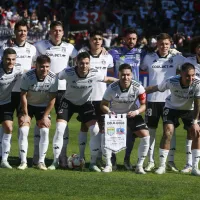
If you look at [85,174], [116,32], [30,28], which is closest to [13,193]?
[85,174]

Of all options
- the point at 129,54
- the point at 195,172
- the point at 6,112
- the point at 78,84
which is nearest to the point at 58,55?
the point at 78,84

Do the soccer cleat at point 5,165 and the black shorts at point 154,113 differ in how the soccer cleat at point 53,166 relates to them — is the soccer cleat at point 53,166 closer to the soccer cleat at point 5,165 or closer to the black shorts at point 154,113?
the soccer cleat at point 5,165

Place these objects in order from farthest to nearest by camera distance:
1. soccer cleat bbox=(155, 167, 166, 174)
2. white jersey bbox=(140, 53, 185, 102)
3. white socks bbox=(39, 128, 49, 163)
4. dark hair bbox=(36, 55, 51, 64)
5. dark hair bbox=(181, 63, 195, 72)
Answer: white jersey bbox=(140, 53, 185, 102) < white socks bbox=(39, 128, 49, 163) < soccer cleat bbox=(155, 167, 166, 174) < dark hair bbox=(36, 55, 51, 64) < dark hair bbox=(181, 63, 195, 72)

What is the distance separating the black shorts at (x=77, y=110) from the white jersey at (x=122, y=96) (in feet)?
1.24

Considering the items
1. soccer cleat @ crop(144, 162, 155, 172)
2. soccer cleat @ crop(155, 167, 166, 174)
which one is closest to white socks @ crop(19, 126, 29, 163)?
soccer cleat @ crop(144, 162, 155, 172)

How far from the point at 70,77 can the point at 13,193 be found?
10.1 ft

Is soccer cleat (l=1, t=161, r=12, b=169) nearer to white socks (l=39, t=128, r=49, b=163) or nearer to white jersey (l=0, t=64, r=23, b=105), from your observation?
white socks (l=39, t=128, r=49, b=163)

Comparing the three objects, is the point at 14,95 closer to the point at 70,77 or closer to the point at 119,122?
the point at 70,77

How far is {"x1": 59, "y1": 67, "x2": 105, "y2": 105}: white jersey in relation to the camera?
13672 mm

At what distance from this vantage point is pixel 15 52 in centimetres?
1353

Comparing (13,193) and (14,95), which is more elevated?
(14,95)

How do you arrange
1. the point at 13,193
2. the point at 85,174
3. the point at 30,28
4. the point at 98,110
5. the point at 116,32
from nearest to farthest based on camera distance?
the point at 13,193 → the point at 85,174 → the point at 98,110 → the point at 30,28 → the point at 116,32

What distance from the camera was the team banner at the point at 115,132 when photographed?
13336 mm

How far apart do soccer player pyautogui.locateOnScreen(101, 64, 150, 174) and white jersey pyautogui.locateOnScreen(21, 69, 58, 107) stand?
0.93 metres
